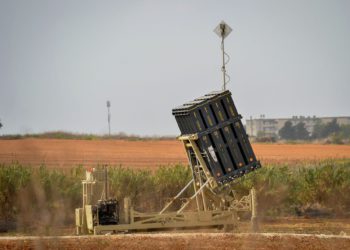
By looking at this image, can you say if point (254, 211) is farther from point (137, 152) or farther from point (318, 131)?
point (318, 131)

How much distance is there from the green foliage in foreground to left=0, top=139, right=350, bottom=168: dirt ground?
27.5 feet

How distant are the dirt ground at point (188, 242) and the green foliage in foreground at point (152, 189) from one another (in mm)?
9022

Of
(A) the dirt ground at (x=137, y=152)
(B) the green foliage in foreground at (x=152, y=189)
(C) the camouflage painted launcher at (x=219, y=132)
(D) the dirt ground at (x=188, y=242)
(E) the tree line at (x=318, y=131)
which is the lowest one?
(D) the dirt ground at (x=188, y=242)

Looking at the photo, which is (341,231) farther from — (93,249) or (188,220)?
(93,249)

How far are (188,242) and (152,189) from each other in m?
13.1

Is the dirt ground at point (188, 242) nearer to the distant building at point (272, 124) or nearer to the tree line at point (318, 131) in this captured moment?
the tree line at point (318, 131)

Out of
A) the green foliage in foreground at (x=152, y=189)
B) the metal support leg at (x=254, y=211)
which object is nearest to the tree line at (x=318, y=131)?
the green foliage in foreground at (x=152, y=189)

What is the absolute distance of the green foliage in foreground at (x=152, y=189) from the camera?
123 ft

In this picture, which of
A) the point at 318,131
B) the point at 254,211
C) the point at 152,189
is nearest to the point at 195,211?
the point at 254,211

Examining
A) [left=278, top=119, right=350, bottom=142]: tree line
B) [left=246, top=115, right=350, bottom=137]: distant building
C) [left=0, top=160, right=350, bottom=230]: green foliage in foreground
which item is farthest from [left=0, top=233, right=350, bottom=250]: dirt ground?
[left=246, top=115, right=350, bottom=137]: distant building

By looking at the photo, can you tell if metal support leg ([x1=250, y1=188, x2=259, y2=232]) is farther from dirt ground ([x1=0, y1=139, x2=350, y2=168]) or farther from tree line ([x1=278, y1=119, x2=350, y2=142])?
tree line ([x1=278, y1=119, x2=350, y2=142])

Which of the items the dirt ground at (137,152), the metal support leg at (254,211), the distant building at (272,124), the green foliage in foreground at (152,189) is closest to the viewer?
the metal support leg at (254,211)

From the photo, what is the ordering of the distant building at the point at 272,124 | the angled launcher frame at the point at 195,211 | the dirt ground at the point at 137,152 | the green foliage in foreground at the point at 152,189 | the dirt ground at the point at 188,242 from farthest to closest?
the distant building at the point at 272,124 → the dirt ground at the point at 137,152 → the green foliage in foreground at the point at 152,189 → the angled launcher frame at the point at 195,211 → the dirt ground at the point at 188,242

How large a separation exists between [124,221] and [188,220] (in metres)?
1.86
